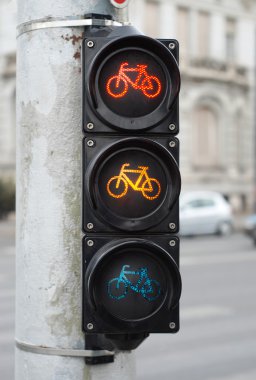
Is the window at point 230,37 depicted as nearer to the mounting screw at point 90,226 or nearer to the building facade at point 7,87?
the building facade at point 7,87

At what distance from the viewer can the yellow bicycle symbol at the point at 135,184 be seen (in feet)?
9.34

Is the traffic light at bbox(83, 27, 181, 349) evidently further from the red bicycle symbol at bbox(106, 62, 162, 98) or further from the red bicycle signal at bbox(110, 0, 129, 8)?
the red bicycle signal at bbox(110, 0, 129, 8)

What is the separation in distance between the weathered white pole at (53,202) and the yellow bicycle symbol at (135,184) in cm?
27

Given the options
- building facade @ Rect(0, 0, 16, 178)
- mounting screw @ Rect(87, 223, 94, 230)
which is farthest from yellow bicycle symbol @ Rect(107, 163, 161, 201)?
building facade @ Rect(0, 0, 16, 178)

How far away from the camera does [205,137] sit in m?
42.7

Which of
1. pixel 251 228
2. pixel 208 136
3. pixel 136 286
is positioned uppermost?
pixel 208 136

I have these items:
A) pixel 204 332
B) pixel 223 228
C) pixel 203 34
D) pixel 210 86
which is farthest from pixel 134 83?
pixel 203 34

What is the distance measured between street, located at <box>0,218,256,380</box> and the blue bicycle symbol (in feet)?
18.9

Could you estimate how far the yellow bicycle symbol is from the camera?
2.85 m

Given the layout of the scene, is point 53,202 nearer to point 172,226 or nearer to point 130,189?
point 130,189

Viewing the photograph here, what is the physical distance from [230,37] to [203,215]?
16.8m

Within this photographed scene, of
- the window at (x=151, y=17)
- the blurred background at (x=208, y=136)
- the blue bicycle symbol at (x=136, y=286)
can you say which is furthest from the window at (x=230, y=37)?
the blue bicycle symbol at (x=136, y=286)

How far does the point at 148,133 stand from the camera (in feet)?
9.44

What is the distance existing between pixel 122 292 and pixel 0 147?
36238mm
